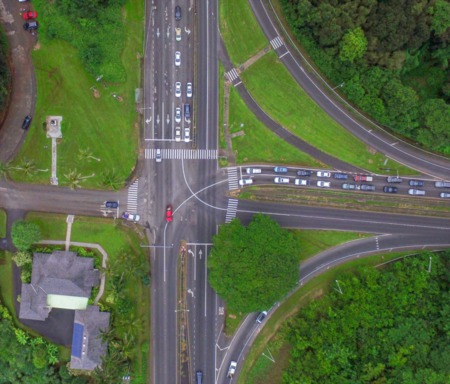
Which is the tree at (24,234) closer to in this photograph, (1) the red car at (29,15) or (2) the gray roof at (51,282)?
(2) the gray roof at (51,282)

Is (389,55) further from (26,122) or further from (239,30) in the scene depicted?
(26,122)

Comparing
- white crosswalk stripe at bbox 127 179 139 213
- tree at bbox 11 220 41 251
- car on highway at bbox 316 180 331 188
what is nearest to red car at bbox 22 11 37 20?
white crosswalk stripe at bbox 127 179 139 213

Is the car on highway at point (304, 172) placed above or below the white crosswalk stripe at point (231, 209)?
above

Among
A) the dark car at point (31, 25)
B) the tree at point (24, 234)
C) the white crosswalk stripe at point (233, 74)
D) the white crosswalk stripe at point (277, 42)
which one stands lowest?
the tree at point (24, 234)

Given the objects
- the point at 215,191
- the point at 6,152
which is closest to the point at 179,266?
the point at 215,191

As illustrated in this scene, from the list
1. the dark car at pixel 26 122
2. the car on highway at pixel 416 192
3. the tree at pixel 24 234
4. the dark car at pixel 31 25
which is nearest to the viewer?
the tree at pixel 24 234

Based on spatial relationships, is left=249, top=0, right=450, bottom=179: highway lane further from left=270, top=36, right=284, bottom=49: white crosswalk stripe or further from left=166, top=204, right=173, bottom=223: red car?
left=166, top=204, right=173, bottom=223: red car

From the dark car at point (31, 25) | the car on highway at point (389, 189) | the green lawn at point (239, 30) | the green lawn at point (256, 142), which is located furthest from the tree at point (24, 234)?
the car on highway at point (389, 189)
